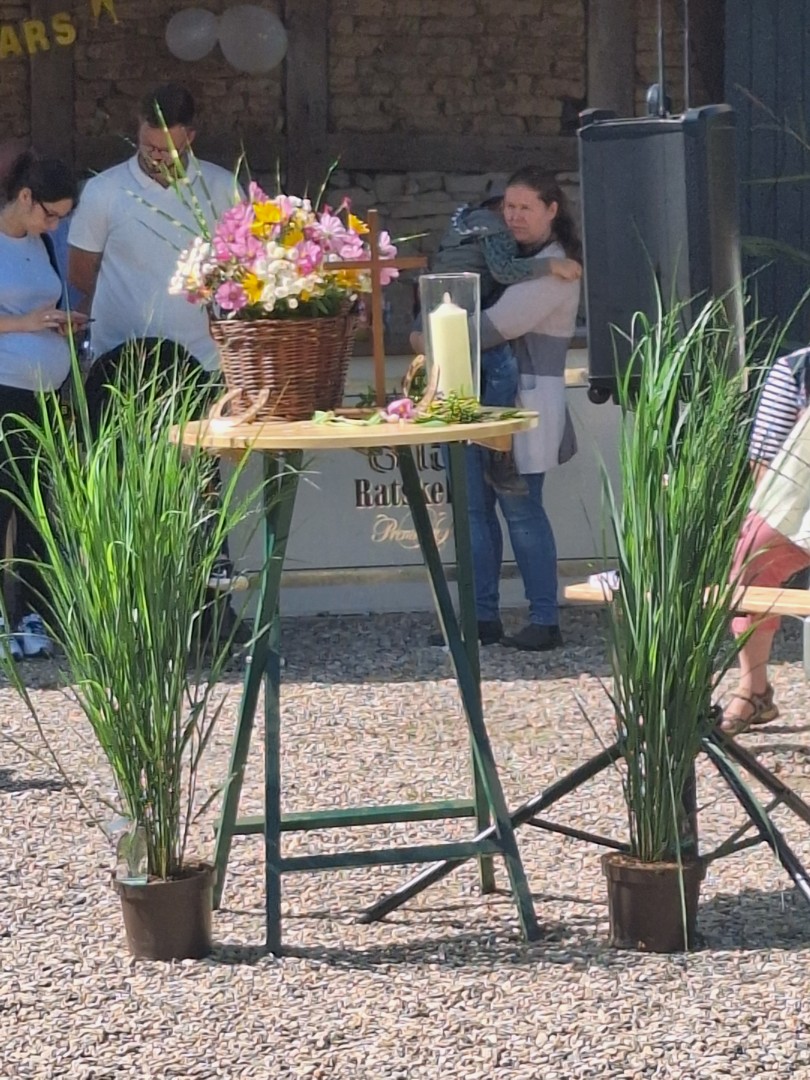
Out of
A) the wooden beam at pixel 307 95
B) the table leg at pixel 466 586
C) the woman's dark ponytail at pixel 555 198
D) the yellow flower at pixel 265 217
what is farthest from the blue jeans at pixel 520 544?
the wooden beam at pixel 307 95

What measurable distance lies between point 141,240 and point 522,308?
1200mm

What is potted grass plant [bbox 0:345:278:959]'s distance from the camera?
3182 mm

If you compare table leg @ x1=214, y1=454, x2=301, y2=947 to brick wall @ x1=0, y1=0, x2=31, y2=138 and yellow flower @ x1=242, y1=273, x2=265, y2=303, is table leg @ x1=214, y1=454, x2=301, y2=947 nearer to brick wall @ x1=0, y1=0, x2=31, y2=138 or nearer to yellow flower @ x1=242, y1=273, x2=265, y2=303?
yellow flower @ x1=242, y1=273, x2=265, y2=303

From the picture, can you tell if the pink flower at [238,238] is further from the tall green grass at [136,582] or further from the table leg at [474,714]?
the table leg at [474,714]

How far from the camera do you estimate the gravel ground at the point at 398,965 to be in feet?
9.73

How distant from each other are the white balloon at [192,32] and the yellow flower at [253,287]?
249 inches

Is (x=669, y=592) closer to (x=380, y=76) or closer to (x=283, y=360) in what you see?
(x=283, y=360)

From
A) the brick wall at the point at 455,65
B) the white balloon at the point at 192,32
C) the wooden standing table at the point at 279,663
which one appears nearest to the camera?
the wooden standing table at the point at 279,663

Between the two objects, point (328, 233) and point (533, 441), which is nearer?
point (328, 233)

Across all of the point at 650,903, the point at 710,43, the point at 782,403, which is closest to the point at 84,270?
the point at 782,403

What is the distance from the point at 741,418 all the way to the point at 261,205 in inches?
36.8

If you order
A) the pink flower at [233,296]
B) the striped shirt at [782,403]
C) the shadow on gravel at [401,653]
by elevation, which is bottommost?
the shadow on gravel at [401,653]

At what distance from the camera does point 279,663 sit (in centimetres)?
354

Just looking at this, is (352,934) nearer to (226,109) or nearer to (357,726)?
(357,726)
